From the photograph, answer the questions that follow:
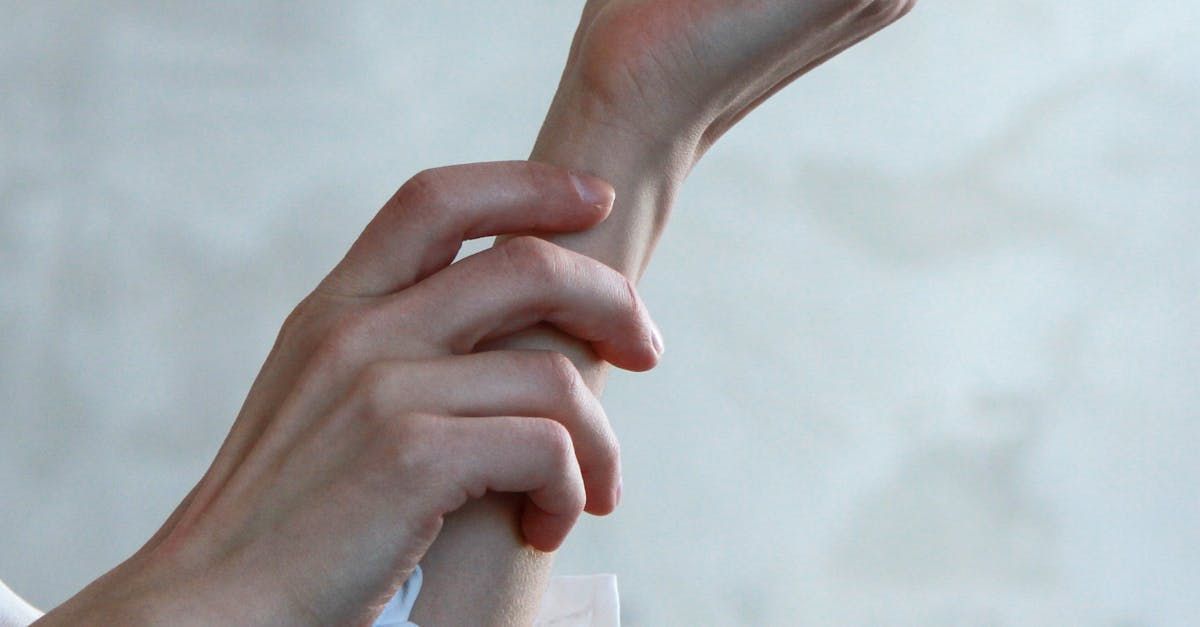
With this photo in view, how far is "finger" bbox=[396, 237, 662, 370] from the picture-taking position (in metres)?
0.58

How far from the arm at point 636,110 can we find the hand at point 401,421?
0.07 feet

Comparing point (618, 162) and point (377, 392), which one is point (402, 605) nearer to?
point (377, 392)

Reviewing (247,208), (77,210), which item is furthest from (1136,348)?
(77,210)

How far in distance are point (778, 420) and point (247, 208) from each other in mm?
1105

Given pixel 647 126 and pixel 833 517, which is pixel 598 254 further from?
pixel 833 517

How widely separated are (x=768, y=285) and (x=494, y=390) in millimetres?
2109

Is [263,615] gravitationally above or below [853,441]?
below

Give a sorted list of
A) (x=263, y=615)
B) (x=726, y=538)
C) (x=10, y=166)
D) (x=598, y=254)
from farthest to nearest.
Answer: (x=726, y=538) < (x=10, y=166) < (x=598, y=254) < (x=263, y=615)

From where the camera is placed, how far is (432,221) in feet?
2.01

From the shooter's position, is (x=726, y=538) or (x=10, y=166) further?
(x=726, y=538)

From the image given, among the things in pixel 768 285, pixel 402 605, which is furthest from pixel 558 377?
pixel 768 285

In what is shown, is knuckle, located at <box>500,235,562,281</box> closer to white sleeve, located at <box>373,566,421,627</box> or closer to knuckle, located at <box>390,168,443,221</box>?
knuckle, located at <box>390,168,443,221</box>

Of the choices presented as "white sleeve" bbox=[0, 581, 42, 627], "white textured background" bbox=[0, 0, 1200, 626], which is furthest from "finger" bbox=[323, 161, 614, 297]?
"white textured background" bbox=[0, 0, 1200, 626]

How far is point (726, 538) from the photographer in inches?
101
